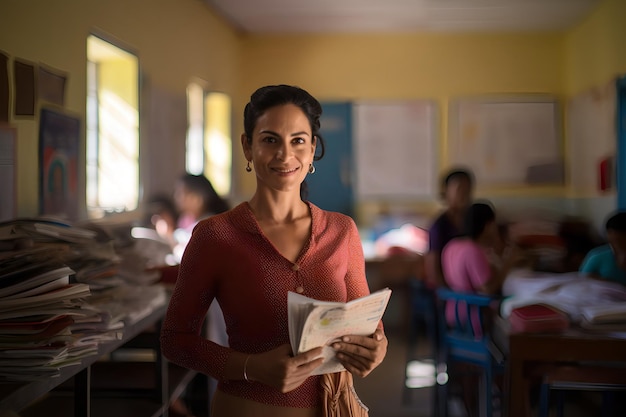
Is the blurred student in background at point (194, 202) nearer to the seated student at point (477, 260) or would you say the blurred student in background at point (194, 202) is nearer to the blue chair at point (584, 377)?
the seated student at point (477, 260)

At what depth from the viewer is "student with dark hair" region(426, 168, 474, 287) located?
158 inches

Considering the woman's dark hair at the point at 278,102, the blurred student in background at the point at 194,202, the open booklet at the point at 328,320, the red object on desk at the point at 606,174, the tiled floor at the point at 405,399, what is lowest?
the tiled floor at the point at 405,399

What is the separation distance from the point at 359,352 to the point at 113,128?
2.88 m

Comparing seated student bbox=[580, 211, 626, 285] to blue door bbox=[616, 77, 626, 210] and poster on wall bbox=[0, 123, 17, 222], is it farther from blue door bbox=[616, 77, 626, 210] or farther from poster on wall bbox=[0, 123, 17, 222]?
poster on wall bbox=[0, 123, 17, 222]

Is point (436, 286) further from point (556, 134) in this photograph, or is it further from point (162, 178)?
point (556, 134)

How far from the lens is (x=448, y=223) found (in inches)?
166

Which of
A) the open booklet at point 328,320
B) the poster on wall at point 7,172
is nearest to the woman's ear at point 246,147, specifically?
the open booklet at point 328,320

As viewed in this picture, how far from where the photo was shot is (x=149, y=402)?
2.38 metres

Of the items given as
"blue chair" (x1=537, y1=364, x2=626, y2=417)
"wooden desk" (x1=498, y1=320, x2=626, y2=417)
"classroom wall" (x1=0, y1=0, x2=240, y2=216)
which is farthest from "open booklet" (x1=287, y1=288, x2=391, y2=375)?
"classroom wall" (x1=0, y1=0, x2=240, y2=216)

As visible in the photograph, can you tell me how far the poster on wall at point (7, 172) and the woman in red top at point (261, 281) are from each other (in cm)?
125

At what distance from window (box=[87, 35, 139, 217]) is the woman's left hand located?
2489mm

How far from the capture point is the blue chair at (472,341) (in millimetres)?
3160

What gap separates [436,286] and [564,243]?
2.19 metres

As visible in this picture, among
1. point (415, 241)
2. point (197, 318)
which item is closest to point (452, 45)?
point (415, 241)
